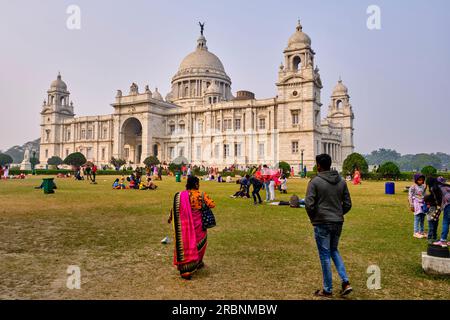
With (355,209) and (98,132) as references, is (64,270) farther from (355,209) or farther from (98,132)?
(98,132)

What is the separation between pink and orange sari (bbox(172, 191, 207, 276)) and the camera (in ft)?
16.6

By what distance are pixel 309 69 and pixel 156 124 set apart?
29.0 meters

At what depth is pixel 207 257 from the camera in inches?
244

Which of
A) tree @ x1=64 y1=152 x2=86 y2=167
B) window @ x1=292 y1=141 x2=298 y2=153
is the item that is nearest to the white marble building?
window @ x1=292 y1=141 x2=298 y2=153

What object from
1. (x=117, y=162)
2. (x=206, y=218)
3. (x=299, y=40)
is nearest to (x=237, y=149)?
(x=299, y=40)

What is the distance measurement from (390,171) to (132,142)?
1878 inches

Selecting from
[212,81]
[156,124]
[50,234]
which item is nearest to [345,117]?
[212,81]

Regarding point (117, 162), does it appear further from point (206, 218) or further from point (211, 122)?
point (206, 218)

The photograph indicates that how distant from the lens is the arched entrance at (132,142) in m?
62.3

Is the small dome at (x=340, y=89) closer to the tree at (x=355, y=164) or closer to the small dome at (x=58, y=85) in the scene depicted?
the tree at (x=355, y=164)

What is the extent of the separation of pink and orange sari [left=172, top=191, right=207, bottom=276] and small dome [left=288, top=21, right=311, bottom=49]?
4632 cm

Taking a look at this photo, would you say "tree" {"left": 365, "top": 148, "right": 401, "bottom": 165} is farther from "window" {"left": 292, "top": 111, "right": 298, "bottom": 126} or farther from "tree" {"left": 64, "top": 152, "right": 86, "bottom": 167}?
"tree" {"left": 64, "top": 152, "right": 86, "bottom": 167}

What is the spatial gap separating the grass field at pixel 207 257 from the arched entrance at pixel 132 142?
53.1 meters
